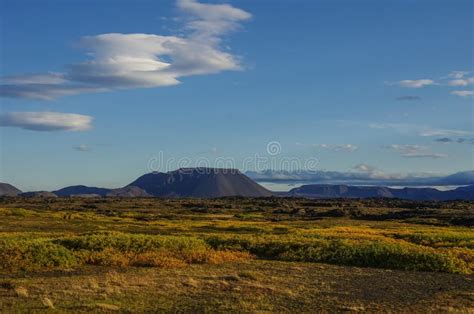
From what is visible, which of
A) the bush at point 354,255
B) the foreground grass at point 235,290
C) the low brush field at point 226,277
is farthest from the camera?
the bush at point 354,255

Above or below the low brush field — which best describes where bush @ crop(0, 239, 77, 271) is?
above

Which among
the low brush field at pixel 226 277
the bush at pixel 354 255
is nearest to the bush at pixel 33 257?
the low brush field at pixel 226 277

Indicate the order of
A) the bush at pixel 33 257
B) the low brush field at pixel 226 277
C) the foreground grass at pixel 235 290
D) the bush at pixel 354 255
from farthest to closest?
1. the bush at pixel 354 255
2. the bush at pixel 33 257
3. the low brush field at pixel 226 277
4. the foreground grass at pixel 235 290

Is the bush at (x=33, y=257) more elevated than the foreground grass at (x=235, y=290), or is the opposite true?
the bush at (x=33, y=257)

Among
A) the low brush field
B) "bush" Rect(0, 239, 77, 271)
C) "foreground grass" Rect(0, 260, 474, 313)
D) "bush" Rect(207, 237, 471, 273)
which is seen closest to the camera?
"foreground grass" Rect(0, 260, 474, 313)

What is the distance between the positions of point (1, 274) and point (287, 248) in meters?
17.5

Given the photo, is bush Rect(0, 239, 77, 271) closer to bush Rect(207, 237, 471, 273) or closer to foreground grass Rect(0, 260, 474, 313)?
foreground grass Rect(0, 260, 474, 313)

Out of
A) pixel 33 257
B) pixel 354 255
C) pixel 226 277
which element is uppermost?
pixel 33 257

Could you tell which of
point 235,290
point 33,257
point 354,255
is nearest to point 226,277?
point 235,290

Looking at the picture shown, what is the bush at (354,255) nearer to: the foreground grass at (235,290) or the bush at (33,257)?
the foreground grass at (235,290)

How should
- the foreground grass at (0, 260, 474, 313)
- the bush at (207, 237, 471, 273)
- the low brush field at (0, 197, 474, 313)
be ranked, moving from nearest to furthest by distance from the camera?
the foreground grass at (0, 260, 474, 313)
the low brush field at (0, 197, 474, 313)
the bush at (207, 237, 471, 273)

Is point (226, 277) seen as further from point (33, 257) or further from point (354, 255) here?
point (33, 257)

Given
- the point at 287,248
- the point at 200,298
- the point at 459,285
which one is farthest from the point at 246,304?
the point at 287,248

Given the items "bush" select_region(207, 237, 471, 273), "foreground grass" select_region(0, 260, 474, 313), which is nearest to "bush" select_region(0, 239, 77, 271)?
"foreground grass" select_region(0, 260, 474, 313)
